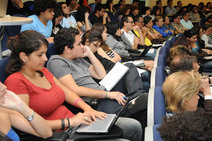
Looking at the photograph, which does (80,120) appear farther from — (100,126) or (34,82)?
(34,82)

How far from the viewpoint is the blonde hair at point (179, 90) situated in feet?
5.15

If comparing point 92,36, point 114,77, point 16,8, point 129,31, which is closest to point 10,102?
point 114,77

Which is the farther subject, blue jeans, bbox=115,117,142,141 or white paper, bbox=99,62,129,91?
white paper, bbox=99,62,129,91

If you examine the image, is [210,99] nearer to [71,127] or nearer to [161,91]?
[161,91]

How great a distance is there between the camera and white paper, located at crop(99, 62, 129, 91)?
220 centimetres

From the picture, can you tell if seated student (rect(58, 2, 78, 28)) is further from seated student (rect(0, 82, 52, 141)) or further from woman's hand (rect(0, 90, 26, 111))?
woman's hand (rect(0, 90, 26, 111))

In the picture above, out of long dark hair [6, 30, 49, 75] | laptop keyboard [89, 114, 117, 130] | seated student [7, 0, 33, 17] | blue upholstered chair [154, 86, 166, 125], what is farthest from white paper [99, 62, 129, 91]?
seated student [7, 0, 33, 17]

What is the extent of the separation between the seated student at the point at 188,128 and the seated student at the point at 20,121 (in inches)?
23.5

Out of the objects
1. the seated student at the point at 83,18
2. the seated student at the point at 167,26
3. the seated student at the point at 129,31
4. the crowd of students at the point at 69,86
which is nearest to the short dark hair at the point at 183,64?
the crowd of students at the point at 69,86

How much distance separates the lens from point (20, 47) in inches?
58.4

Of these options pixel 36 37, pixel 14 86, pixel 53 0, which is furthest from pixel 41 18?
pixel 14 86

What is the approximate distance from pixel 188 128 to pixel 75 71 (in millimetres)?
1342

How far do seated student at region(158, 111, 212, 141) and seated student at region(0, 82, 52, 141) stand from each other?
60 centimetres

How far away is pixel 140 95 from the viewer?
2.04 m
